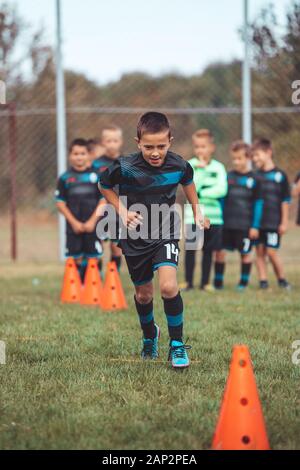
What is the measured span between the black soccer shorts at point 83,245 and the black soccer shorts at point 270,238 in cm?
214

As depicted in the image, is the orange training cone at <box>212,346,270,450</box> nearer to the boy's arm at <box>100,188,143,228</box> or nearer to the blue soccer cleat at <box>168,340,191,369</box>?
the blue soccer cleat at <box>168,340,191,369</box>

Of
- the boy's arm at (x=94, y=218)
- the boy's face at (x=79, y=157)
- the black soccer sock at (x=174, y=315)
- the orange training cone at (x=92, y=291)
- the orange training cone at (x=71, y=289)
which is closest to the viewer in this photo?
the black soccer sock at (x=174, y=315)

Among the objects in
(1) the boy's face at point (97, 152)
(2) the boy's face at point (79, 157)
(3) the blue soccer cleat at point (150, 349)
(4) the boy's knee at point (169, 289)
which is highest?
(1) the boy's face at point (97, 152)

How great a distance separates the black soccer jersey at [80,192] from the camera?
9523 millimetres

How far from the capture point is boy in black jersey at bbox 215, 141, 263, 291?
9992 millimetres

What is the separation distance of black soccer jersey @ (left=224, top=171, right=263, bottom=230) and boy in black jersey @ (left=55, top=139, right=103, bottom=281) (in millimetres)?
1709

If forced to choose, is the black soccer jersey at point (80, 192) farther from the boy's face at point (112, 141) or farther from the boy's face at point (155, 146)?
the boy's face at point (155, 146)

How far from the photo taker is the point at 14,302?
870 cm

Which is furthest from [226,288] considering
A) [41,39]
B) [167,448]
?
[41,39]

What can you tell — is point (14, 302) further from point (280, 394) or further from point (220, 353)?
point (280, 394)

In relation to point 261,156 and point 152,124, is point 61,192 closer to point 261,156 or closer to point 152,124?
point 261,156

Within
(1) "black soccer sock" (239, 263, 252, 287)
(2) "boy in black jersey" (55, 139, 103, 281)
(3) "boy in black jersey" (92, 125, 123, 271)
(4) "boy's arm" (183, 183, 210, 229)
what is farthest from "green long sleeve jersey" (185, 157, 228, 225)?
(4) "boy's arm" (183, 183, 210, 229)

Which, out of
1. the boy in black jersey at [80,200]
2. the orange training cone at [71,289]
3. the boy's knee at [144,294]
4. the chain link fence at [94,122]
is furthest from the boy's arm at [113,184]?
the chain link fence at [94,122]

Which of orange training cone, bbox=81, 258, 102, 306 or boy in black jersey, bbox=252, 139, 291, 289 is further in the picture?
boy in black jersey, bbox=252, 139, 291, 289
